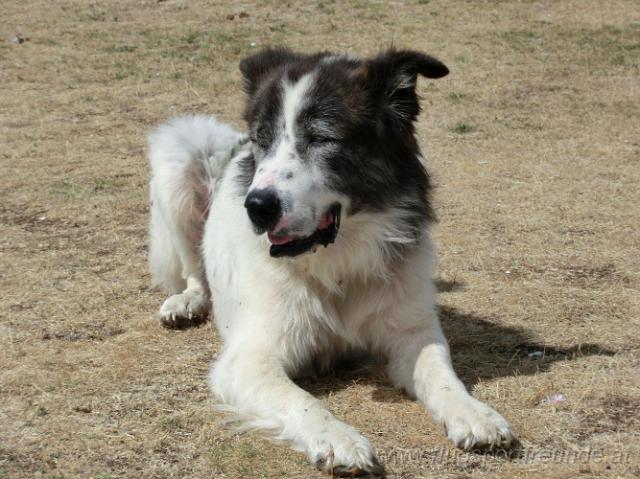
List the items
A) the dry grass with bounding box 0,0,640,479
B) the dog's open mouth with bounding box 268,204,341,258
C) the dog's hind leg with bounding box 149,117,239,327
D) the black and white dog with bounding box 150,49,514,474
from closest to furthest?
the dry grass with bounding box 0,0,640,479 < the black and white dog with bounding box 150,49,514,474 < the dog's open mouth with bounding box 268,204,341,258 < the dog's hind leg with bounding box 149,117,239,327

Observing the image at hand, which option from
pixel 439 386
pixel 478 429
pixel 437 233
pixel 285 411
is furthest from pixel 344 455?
pixel 437 233

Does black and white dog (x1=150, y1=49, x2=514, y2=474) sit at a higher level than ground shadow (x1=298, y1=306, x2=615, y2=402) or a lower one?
higher

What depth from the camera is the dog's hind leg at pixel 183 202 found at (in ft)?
20.5

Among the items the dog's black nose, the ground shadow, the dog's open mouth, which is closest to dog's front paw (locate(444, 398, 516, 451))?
the ground shadow

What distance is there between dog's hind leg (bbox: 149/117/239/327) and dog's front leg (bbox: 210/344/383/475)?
4.85 ft

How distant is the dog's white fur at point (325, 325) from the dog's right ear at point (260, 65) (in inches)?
16.2

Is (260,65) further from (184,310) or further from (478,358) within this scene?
(478,358)

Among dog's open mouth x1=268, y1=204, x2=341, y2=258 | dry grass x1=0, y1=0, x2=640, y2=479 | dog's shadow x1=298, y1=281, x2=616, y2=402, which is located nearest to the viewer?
dry grass x1=0, y1=0, x2=640, y2=479

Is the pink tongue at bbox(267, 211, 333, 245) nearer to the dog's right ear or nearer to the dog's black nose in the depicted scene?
the dog's black nose

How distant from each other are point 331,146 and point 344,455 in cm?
149

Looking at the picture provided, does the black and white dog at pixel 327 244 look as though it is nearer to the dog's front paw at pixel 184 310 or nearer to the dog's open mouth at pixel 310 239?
the dog's open mouth at pixel 310 239

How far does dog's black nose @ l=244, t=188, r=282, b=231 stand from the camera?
14.0ft

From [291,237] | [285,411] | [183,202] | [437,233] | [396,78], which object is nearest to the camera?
[285,411]

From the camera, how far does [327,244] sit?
460cm
